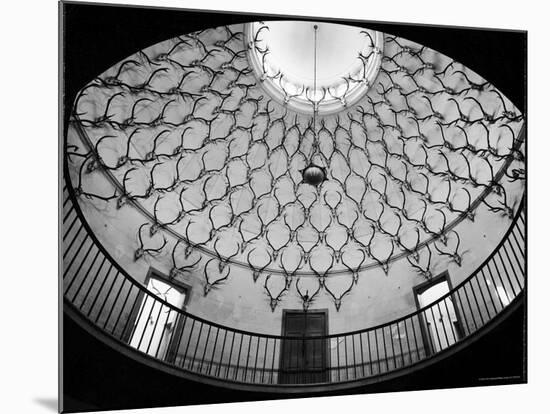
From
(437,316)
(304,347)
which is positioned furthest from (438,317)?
(304,347)

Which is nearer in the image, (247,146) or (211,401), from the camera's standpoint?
(211,401)

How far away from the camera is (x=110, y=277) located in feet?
8.89

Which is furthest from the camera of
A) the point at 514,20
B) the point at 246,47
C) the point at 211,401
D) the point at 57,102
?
the point at 514,20

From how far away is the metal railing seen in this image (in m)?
2.61

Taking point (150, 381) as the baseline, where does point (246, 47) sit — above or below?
above

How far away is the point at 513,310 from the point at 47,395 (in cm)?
226

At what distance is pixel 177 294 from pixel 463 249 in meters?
1.46

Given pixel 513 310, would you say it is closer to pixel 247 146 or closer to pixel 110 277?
pixel 247 146

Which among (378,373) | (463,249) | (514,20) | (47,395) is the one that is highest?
(514,20)

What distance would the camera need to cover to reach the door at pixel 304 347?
2.83 meters

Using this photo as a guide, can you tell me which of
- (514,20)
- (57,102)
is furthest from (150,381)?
(514,20)

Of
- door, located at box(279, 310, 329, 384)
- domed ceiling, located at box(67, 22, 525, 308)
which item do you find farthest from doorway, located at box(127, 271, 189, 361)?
door, located at box(279, 310, 329, 384)

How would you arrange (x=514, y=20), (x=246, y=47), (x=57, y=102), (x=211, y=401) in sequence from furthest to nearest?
1. (x=514, y=20)
2. (x=246, y=47)
3. (x=211, y=401)
4. (x=57, y=102)

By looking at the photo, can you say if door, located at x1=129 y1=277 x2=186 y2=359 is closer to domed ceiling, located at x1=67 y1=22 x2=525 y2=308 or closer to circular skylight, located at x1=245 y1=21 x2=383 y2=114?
domed ceiling, located at x1=67 y1=22 x2=525 y2=308
